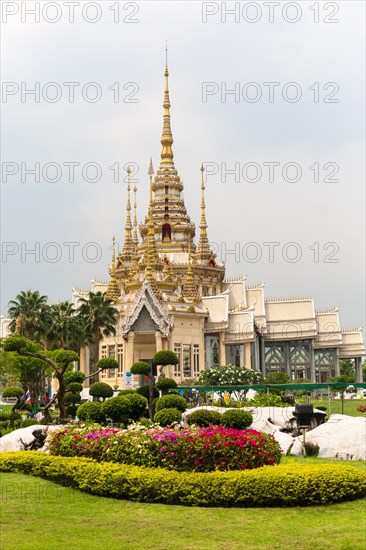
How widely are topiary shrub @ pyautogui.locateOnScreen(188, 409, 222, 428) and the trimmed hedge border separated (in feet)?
15.0

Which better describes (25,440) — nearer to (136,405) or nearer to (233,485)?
(136,405)

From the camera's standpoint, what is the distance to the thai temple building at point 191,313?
54.9 meters

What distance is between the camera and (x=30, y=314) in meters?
48.9

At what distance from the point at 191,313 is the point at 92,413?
34.8m

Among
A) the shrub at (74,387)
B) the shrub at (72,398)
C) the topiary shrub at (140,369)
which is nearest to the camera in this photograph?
the topiary shrub at (140,369)

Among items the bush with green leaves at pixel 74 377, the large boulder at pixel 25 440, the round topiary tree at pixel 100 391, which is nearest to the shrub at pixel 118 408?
the large boulder at pixel 25 440

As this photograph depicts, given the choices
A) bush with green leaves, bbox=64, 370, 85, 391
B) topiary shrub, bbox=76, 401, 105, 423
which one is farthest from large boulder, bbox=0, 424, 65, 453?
bush with green leaves, bbox=64, 370, 85, 391

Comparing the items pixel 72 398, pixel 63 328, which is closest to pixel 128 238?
pixel 63 328

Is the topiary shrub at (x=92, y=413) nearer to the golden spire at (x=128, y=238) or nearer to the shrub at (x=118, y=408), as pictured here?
the shrub at (x=118, y=408)

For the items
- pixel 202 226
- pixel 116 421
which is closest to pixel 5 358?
pixel 116 421

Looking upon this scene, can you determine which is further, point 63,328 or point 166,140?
point 166,140

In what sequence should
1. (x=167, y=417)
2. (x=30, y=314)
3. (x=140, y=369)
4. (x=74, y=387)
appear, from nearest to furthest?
(x=167, y=417)
(x=140, y=369)
(x=74, y=387)
(x=30, y=314)

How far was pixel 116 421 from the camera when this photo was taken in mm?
22625

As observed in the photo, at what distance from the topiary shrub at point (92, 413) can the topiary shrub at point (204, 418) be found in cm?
299
